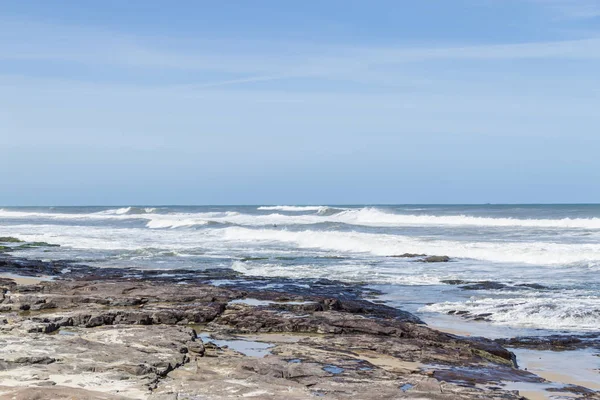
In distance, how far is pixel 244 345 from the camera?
11359 millimetres

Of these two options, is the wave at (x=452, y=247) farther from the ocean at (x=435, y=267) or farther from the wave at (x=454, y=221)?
the wave at (x=454, y=221)

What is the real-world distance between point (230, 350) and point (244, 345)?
2.60 ft

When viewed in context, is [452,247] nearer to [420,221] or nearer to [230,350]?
[230,350]

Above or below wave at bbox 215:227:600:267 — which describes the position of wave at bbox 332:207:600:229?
above

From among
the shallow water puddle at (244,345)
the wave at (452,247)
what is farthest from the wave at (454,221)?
the shallow water puddle at (244,345)

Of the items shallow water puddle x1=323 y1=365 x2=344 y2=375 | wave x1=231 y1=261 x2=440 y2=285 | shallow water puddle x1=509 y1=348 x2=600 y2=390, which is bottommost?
shallow water puddle x1=509 y1=348 x2=600 y2=390

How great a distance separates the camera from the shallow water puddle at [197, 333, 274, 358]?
10702mm

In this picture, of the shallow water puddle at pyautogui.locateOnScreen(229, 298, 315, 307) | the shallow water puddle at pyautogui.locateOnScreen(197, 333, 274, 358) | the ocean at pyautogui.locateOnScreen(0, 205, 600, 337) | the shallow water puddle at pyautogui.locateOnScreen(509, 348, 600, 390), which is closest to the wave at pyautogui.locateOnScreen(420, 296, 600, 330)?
the ocean at pyautogui.locateOnScreen(0, 205, 600, 337)

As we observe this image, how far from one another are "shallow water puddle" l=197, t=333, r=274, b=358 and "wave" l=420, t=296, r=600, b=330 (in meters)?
5.55

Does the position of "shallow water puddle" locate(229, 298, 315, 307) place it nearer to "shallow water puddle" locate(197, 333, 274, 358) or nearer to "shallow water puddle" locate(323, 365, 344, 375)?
"shallow water puddle" locate(197, 333, 274, 358)

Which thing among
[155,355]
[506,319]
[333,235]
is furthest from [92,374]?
[333,235]

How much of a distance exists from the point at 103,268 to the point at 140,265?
197 centimetres

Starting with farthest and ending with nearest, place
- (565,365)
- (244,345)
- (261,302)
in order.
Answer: (261,302), (244,345), (565,365)

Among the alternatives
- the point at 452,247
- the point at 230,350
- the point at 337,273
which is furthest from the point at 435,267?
the point at 230,350
